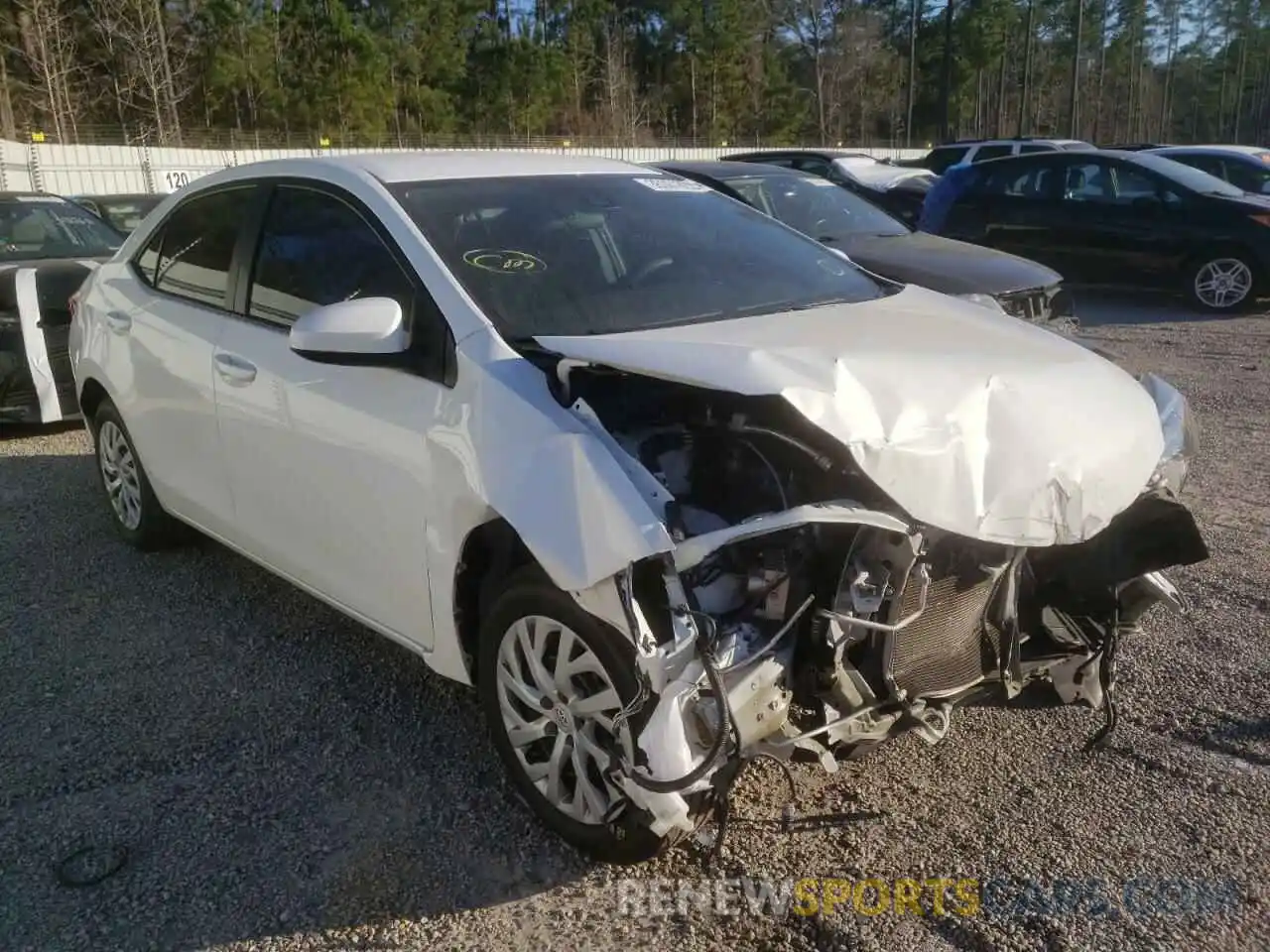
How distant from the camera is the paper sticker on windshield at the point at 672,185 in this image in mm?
4145

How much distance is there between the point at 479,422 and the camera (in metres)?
2.87

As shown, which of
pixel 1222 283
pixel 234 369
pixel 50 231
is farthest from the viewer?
pixel 1222 283

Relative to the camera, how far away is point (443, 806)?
313cm

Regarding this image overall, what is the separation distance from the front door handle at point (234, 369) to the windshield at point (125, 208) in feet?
28.8

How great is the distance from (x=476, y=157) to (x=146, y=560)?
2451mm

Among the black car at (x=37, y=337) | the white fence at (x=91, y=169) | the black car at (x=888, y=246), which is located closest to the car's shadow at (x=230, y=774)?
the black car at (x=37, y=337)

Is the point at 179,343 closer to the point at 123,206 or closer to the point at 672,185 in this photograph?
the point at 672,185

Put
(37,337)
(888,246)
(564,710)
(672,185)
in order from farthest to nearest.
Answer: (888,246) < (37,337) < (672,185) < (564,710)

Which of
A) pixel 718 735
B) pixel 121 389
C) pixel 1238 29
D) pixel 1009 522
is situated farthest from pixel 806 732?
pixel 1238 29

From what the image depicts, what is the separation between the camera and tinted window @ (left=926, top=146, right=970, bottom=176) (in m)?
21.3

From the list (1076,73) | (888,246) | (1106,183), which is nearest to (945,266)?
(888,246)

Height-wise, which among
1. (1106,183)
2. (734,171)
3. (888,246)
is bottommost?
(888,246)

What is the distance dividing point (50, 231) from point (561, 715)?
23.6 feet

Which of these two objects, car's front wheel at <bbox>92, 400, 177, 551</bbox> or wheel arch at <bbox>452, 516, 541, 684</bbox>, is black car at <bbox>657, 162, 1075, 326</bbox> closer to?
car's front wheel at <bbox>92, 400, 177, 551</bbox>
